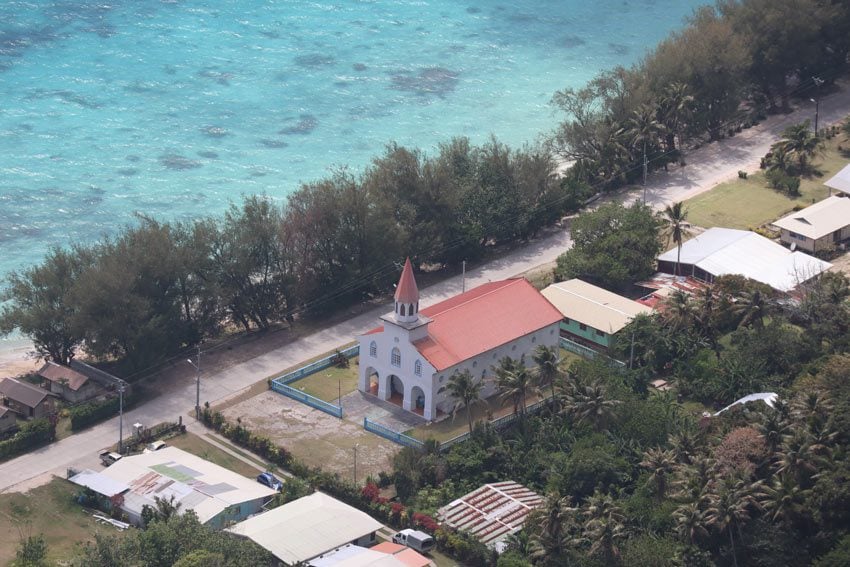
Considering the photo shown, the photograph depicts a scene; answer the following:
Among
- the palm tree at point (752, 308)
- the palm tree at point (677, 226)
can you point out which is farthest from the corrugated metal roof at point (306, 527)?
the palm tree at point (677, 226)

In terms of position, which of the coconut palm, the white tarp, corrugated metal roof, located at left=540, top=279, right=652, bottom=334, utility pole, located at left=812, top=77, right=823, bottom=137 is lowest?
the coconut palm

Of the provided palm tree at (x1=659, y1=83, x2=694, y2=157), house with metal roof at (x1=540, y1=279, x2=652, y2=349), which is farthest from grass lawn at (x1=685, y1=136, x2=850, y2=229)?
house with metal roof at (x1=540, y1=279, x2=652, y2=349)

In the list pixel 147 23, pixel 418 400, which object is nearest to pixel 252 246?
pixel 418 400

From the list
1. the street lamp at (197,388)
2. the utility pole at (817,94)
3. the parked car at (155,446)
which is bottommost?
the parked car at (155,446)

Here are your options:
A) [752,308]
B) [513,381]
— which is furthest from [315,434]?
[752,308]

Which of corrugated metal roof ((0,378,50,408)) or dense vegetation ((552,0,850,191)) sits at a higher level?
dense vegetation ((552,0,850,191))

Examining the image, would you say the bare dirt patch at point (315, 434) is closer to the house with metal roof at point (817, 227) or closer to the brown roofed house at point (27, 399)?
the brown roofed house at point (27, 399)

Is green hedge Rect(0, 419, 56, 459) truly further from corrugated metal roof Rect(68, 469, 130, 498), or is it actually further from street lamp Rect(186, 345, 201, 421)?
street lamp Rect(186, 345, 201, 421)

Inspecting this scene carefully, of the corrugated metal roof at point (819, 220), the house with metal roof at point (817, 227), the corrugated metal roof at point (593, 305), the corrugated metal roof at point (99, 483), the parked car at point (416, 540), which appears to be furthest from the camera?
the corrugated metal roof at point (819, 220)
